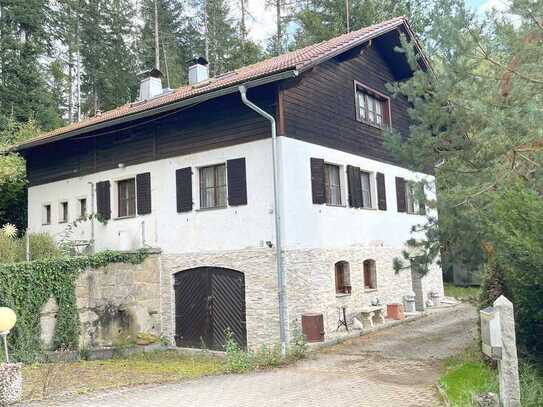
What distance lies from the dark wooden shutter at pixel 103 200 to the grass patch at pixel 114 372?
4.48m

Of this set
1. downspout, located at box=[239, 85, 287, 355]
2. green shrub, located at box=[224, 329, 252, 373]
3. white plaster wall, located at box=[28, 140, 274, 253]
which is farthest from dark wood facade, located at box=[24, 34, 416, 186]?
green shrub, located at box=[224, 329, 252, 373]

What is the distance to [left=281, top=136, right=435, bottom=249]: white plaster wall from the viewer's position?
1181 centimetres

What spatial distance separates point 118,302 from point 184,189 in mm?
3347

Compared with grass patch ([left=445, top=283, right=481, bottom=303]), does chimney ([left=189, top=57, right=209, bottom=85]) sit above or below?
above

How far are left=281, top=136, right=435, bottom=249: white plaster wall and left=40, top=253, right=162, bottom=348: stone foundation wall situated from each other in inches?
167

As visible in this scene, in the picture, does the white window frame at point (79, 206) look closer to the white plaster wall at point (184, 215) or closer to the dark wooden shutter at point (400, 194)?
the white plaster wall at point (184, 215)

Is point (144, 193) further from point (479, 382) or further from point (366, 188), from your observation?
point (479, 382)

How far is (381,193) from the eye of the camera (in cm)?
1530

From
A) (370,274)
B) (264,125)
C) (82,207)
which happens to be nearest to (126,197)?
(82,207)

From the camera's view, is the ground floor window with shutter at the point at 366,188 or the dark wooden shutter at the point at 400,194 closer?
the ground floor window with shutter at the point at 366,188

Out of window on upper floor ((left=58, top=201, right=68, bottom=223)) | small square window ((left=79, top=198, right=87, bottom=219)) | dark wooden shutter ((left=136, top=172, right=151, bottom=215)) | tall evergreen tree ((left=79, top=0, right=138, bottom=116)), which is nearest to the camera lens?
dark wooden shutter ((left=136, top=172, right=151, bottom=215))

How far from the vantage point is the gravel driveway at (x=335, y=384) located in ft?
23.4

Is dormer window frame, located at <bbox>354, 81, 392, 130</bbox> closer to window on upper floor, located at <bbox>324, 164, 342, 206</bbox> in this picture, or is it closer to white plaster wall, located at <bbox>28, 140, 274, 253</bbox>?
window on upper floor, located at <bbox>324, 164, 342, 206</bbox>

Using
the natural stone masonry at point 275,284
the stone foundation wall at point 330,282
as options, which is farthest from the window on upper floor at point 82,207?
the stone foundation wall at point 330,282
